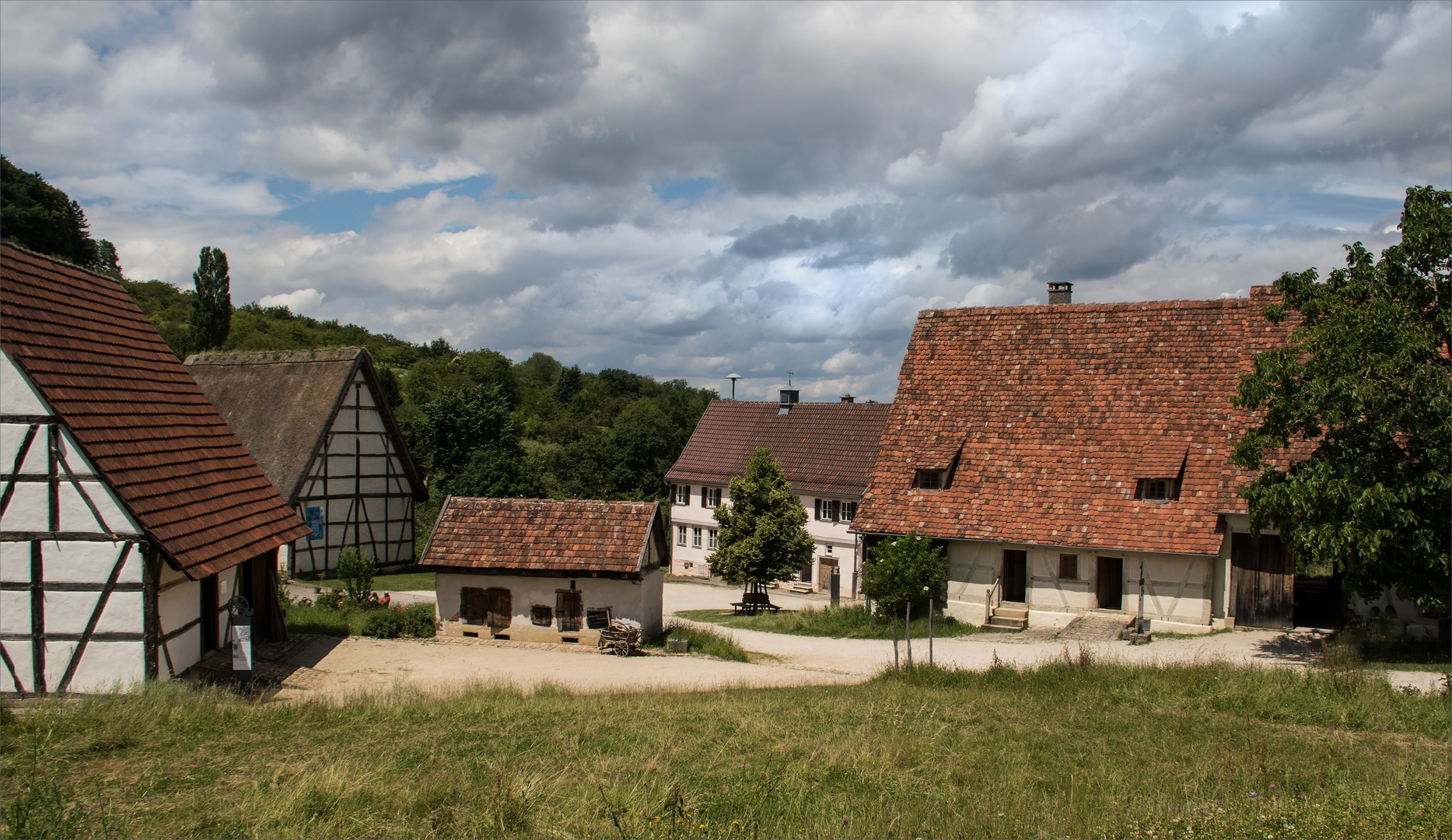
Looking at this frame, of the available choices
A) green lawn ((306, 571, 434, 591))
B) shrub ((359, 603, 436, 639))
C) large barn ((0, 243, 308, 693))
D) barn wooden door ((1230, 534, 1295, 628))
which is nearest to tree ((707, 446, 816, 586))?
green lawn ((306, 571, 434, 591))

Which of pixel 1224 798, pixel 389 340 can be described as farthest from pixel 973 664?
pixel 389 340

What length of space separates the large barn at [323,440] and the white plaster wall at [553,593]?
34.9 ft

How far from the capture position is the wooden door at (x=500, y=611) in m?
21.3

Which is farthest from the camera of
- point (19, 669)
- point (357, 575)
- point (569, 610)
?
point (357, 575)

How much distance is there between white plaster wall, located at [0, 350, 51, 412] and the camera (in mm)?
12930

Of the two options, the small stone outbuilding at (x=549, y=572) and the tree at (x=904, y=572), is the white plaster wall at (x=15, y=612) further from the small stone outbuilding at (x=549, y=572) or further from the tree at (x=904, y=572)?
the tree at (x=904, y=572)

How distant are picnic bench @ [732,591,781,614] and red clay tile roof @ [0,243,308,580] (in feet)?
49.4

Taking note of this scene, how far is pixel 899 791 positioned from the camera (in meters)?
8.10

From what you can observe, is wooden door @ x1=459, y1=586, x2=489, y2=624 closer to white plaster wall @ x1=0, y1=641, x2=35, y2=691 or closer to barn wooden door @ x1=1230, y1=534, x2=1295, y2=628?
white plaster wall @ x1=0, y1=641, x2=35, y2=691

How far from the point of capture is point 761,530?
28656 mm

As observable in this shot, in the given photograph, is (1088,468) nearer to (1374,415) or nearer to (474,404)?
(1374,415)

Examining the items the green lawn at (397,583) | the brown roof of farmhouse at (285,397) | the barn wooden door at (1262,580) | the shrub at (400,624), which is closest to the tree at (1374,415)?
the barn wooden door at (1262,580)

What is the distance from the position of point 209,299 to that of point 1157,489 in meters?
63.0

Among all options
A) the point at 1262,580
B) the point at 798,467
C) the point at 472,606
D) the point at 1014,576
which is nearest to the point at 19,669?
the point at 472,606
